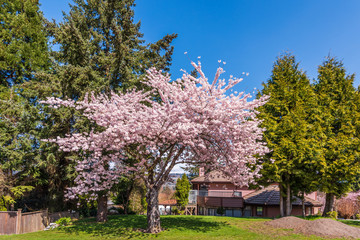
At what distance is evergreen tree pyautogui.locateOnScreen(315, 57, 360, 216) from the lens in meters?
17.6

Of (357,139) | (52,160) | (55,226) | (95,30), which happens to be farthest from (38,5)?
(357,139)

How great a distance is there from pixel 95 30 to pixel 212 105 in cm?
1510

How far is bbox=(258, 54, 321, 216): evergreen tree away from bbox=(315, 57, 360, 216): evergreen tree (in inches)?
38.7

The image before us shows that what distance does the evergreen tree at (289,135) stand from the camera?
17.2m

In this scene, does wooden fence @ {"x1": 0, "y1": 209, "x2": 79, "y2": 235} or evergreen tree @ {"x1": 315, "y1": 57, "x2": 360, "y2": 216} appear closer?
wooden fence @ {"x1": 0, "y1": 209, "x2": 79, "y2": 235}

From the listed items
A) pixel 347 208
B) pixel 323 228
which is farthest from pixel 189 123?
pixel 347 208

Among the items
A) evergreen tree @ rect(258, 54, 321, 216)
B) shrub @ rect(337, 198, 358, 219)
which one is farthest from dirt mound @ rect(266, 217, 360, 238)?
shrub @ rect(337, 198, 358, 219)

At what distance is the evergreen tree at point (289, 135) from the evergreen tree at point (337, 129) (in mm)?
983

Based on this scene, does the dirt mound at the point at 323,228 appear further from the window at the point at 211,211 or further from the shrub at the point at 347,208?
the shrub at the point at 347,208

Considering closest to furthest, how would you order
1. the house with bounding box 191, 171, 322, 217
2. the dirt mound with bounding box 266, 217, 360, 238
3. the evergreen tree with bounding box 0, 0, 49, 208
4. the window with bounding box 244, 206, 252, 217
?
1. the dirt mound with bounding box 266, 217, 360, 238
2. the evergreen tree with bounding box 0, 0, 49, 208
3. the house with bounding box 191, 171, 322, 217
4. the window with bounding box 244, 206, 252, 217

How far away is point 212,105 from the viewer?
10539 millimetres

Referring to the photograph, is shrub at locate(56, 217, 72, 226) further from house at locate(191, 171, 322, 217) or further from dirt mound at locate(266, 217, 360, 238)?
house at locate(191, 171, 322, 217)

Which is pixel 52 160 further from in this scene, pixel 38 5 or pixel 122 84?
pixel 38 5

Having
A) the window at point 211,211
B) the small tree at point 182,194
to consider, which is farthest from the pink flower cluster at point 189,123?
the window at point 211,211
